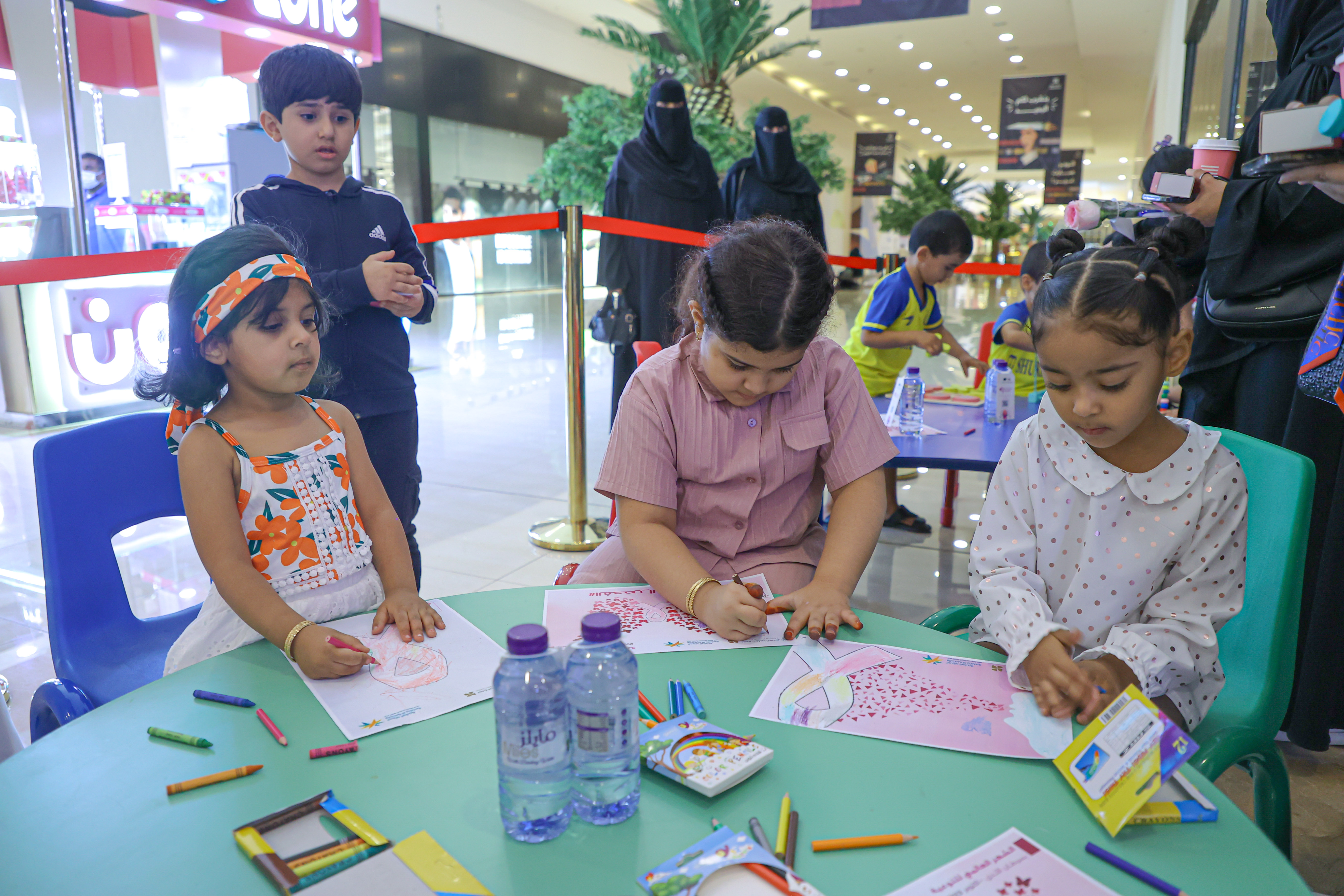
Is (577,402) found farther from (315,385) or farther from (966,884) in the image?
(966,884)

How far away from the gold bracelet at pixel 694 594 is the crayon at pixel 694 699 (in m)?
0.20

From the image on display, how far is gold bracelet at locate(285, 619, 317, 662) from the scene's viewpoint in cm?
105

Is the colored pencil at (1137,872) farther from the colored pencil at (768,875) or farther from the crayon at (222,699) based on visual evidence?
the crayon at (222,699)

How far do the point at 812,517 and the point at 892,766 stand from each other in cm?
71

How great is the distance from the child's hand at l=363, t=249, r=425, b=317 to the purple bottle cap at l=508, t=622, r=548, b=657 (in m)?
1.42

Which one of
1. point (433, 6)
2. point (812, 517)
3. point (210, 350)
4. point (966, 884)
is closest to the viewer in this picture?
point (966, 884)

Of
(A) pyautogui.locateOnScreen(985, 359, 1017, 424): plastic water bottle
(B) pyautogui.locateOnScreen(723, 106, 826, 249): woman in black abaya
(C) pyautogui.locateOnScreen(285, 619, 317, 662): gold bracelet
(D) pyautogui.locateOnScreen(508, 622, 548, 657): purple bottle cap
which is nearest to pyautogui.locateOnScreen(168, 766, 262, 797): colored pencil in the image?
(C) pyautogui.locateOnScreen(285, 619, 317, 662): gold bracelet

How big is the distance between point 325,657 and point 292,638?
0.26 ft

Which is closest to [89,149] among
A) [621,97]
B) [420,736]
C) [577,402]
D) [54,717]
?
[621,97]

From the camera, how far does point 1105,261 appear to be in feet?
4.02

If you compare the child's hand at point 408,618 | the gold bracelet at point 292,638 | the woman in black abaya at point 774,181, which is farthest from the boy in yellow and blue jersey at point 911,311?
the gold bracelet at point 292,638

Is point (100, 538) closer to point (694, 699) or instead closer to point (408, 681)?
point (408, 681)

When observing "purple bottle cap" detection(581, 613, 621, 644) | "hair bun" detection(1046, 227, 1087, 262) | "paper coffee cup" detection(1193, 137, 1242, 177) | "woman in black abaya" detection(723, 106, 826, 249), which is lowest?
"purple bottle cap" detection(581, 613, 621, 644)

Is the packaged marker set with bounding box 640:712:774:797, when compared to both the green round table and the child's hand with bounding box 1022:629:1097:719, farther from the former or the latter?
the child's hand with bounding box 1022:629:1097:719
